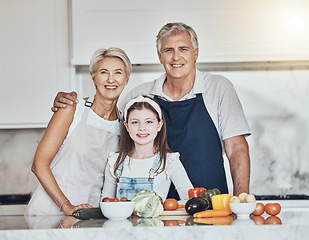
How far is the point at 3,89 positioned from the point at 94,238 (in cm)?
183

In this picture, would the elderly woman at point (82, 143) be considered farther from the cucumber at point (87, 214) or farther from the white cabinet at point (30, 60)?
the white cabinet at point (30, 60)

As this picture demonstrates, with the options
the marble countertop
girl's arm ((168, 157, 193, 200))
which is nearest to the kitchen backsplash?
girl's arm ((168, 157, 193, 200))

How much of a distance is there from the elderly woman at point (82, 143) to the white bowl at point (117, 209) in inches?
25.2

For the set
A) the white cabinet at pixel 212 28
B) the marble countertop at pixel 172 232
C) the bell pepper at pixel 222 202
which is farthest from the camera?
the white cabinet at pixel 212 28

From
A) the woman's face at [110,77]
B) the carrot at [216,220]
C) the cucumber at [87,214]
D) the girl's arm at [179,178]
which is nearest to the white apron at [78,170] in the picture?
the woman's face at [110,77]

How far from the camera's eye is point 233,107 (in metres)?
2.08

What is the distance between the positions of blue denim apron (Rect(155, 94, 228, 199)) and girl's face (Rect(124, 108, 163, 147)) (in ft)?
0.43

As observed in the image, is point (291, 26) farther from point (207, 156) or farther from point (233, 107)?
point (207, 156)

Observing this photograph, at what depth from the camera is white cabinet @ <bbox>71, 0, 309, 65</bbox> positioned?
2666 mm

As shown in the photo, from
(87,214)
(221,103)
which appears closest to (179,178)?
(221,103)

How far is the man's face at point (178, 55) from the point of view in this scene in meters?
2.05

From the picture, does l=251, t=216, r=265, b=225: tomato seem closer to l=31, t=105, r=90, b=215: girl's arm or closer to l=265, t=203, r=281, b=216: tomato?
l=265, t=203, r=281, b=216: tomato

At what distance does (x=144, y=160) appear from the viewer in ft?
6.43

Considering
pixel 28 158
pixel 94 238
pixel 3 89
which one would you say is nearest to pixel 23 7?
pixel 3 89
